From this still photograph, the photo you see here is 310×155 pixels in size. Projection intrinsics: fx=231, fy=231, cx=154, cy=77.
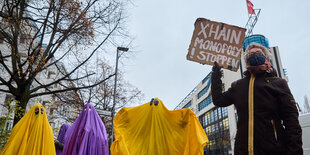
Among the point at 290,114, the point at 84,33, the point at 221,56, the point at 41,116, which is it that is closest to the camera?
the point at 290,114

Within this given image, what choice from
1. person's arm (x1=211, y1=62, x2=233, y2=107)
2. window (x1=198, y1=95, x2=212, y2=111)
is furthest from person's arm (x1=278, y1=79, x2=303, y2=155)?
window (x1=198, y1=95, x2=212, y2=111)

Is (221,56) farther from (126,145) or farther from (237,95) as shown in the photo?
(126,145)

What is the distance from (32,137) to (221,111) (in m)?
53.0

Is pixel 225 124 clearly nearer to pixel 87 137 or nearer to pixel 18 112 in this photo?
pixel 18 112

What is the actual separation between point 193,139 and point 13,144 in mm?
3367

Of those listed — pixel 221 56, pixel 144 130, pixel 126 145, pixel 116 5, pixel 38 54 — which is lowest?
pixel 126 145

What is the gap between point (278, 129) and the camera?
2.09m

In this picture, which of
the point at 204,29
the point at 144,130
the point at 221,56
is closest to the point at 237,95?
the point at 221,56

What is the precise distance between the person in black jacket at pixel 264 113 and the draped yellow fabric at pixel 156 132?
5.99 ft

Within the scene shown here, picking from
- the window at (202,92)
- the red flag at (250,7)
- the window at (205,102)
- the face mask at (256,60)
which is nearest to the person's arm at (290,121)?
the face mask at (256,60)

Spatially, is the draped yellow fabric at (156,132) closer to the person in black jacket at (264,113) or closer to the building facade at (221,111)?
the person in black jacket at (264,113)

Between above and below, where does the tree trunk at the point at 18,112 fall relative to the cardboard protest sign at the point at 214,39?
below

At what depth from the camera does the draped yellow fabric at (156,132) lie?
4.13 m

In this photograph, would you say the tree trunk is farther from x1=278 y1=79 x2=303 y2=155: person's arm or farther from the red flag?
the red flag
